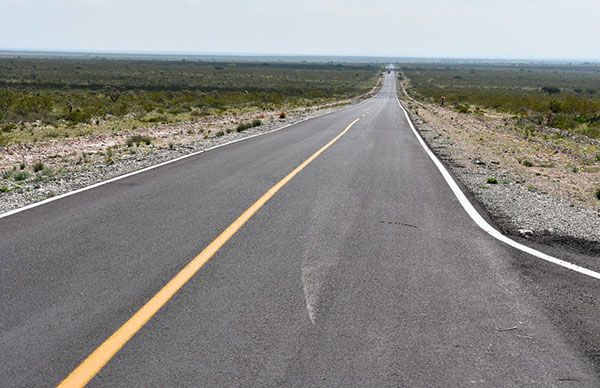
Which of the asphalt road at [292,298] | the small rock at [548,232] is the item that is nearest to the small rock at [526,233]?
the small rock at [548,232]

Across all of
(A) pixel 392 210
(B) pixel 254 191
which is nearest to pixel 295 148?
(B) pixel 254 191

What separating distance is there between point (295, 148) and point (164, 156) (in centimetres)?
405

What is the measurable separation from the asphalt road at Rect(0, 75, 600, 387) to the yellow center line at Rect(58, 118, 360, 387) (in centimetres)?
7

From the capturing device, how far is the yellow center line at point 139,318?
4027mm

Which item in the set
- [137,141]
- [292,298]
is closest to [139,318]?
[292,298]

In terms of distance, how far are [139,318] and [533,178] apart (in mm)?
11569

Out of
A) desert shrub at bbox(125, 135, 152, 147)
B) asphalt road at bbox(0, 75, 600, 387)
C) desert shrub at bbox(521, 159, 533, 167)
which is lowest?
desert shrub at bbox(125, 135, 152, 147)

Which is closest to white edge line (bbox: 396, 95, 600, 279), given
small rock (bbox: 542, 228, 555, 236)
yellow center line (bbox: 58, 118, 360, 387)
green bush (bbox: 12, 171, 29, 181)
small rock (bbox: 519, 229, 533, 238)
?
small rock (bbox: 519, 229, 533, 238)

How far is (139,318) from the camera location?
4965 mm

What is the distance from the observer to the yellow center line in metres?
4.03

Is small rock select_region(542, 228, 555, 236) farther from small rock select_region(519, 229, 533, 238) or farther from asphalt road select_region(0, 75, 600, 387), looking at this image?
asphalt road select_region(0, 75, 600, 387)

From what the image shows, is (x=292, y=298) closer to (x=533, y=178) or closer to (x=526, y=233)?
(x=526, y=233)

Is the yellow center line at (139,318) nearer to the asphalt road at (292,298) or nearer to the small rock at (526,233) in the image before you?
the asphalt road at (292,298)

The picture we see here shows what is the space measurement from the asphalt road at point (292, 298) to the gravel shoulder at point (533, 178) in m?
0.83
